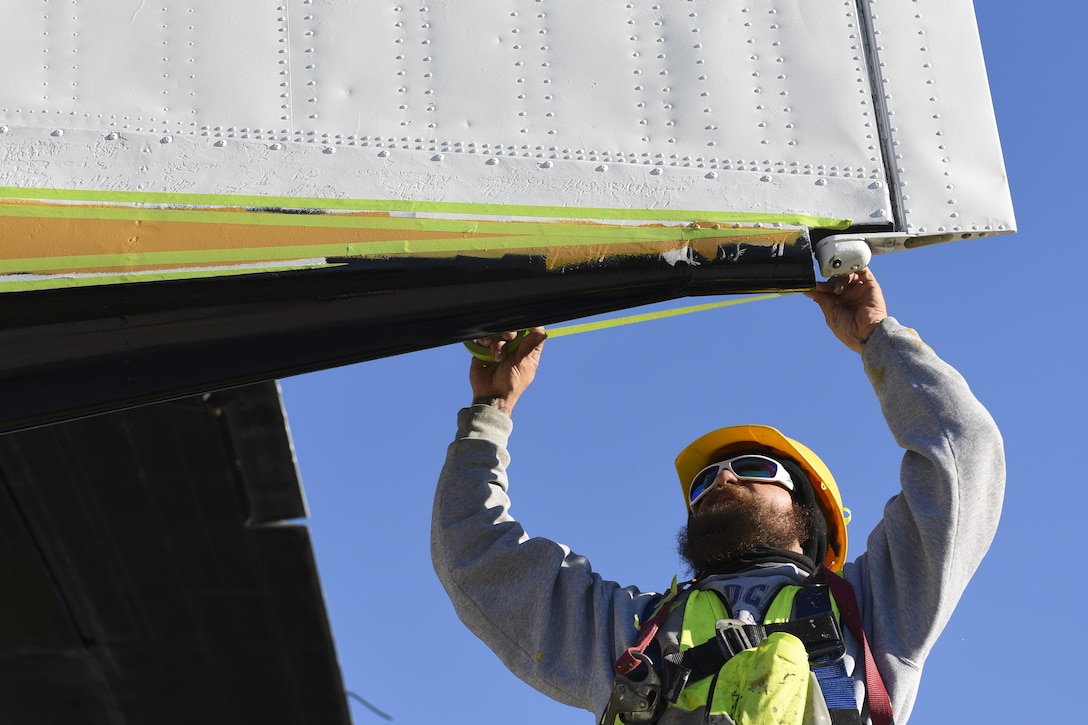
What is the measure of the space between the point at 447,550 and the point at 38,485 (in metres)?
4.58

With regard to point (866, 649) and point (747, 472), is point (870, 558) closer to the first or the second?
point (866, 649)

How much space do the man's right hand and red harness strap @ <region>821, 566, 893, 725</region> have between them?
1848 millimetres

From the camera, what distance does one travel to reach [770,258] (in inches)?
181

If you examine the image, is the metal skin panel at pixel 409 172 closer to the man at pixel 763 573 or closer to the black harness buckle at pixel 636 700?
the man at pixel 763 573

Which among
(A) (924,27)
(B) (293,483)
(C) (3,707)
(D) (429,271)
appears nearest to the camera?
(D) (429,271)

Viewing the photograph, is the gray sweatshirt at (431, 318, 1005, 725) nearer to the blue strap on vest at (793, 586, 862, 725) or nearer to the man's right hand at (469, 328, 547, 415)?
the blue strap on vest at (793, 586, 862, 725)

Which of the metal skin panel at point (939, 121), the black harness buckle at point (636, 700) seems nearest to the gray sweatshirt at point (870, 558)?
the black harness buckle at point (636, 700)

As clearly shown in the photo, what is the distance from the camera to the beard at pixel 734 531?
17.3ft

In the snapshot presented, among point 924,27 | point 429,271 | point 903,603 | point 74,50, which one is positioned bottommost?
point 903,603

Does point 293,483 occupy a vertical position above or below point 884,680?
above

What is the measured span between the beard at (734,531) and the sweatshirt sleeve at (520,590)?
35 centimetres

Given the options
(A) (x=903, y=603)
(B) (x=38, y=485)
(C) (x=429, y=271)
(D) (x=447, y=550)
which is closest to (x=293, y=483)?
(B) (x=38, y=485)

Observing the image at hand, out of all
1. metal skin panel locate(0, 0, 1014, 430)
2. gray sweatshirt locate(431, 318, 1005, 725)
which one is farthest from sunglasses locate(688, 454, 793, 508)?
metal skin panel locate(0, 0, 1014, 430)

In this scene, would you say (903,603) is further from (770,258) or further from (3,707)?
(3,707)
